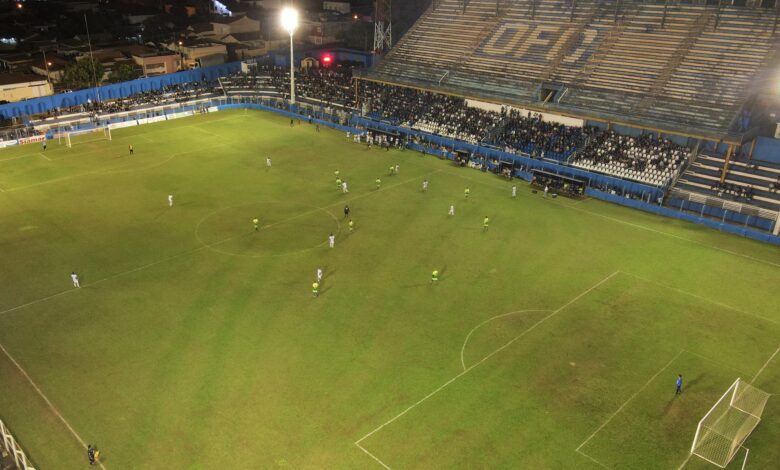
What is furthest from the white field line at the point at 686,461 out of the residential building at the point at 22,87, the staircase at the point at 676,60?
the residential building at the point at 22,87

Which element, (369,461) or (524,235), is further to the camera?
(524,235)

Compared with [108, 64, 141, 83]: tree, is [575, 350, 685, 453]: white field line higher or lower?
lower

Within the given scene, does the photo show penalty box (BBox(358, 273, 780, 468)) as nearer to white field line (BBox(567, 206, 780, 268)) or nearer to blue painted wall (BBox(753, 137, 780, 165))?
white field line (BBox(567, 206, 780, 268))

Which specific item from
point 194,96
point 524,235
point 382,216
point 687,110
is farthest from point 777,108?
point 194,96

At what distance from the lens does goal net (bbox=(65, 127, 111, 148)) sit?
2320 inches

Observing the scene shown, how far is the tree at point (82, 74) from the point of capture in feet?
239

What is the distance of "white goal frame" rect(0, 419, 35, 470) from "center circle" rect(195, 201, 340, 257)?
17383mm

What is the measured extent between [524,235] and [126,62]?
6779 centimetres

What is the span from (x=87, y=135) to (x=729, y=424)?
62.3 m

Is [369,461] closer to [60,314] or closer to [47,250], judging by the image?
[60,314]

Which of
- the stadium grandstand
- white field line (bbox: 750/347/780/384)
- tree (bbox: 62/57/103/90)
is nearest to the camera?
the stadium grandstand

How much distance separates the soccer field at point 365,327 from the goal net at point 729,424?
0.65 meters

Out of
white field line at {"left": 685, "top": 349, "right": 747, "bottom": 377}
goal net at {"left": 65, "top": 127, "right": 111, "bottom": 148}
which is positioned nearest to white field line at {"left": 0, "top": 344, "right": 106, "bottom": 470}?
white field line at {"left": 685, "top": 349, "right": 747, "bottom": 377}

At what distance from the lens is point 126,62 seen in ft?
Answer: 271
